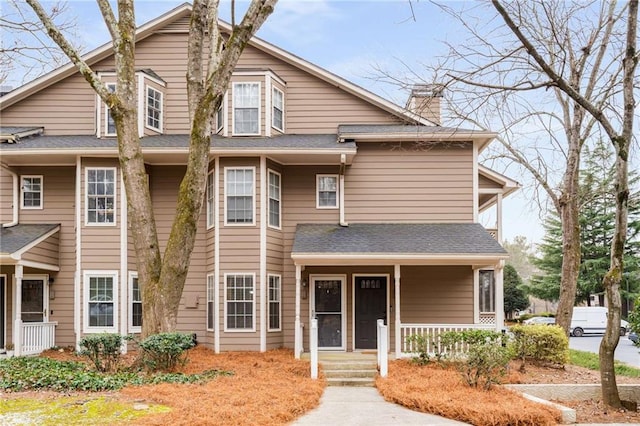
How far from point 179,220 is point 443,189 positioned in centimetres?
753

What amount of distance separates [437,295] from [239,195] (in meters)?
5.87

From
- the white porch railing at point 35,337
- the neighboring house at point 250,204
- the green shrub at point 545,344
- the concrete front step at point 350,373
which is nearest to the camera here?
the concrete front step at point 350,373

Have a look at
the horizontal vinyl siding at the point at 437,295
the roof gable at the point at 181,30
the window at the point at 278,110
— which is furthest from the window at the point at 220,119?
the horizontal vinyl siding at the point at 437,295

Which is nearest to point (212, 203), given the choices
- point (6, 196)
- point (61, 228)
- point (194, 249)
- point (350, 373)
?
point (194, 249)

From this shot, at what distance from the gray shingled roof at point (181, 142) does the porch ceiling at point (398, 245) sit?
2249 millimetres

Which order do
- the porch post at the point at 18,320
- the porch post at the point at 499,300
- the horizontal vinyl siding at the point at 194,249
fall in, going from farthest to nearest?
the horizontal vinyl siding at the point at 194,249 < the porch post at the point at 18,320 < the porch post at the point at 499,300

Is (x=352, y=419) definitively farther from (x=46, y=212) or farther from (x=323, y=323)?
(x=46, y=212)

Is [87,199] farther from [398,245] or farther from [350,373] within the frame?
[350,373]

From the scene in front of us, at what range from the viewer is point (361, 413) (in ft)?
31.2

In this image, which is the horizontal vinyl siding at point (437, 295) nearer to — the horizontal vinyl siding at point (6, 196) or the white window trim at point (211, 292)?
the white window trim at point (211, 292)

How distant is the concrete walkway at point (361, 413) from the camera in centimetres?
889

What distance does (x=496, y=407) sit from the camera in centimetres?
915

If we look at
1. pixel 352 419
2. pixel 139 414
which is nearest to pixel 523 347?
pixel 352 419

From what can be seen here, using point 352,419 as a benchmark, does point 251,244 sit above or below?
above
